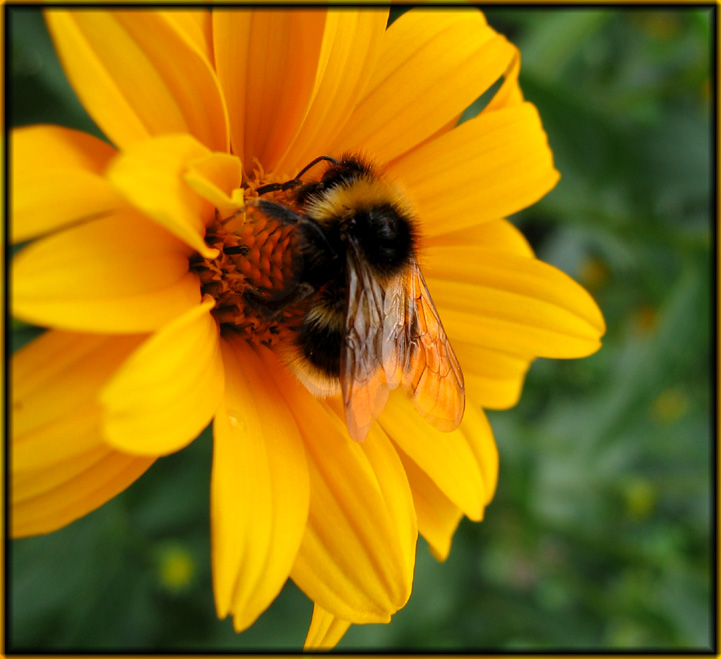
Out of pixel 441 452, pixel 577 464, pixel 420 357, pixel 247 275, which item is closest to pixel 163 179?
pixel 247 275

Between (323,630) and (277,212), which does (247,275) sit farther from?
(323,630)

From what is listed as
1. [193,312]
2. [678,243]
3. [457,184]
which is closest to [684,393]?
[678,243]

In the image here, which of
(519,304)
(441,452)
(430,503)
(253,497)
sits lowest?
(430,503)

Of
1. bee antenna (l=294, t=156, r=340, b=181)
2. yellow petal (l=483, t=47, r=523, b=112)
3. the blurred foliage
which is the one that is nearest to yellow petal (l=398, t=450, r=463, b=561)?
bee antenna (l=294, t=156, r=340, b=181)

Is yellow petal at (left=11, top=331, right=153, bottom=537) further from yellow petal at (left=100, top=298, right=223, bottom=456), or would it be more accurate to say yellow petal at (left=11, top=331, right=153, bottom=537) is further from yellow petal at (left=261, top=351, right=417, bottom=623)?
yellow petal at (left=261, top=351, right=417, bottom=623)

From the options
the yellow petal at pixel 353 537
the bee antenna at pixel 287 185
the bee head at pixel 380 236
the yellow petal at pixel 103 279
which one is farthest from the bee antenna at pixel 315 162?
the yellow petal at pixel 353 537

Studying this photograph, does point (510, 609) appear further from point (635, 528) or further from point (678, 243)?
point (678, 243)
